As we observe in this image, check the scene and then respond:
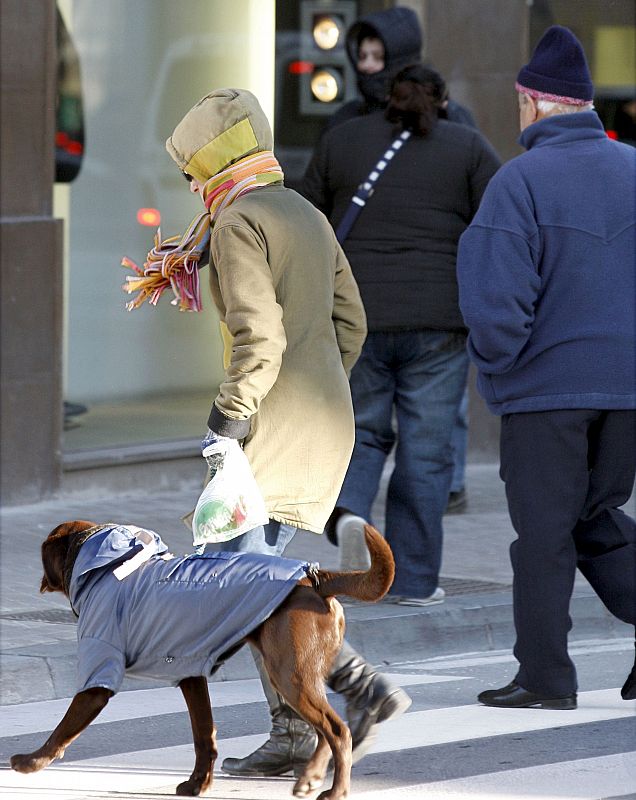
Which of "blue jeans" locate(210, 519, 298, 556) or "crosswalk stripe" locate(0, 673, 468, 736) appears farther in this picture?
"crosswalk stripe" locate(0, 673, 468, 736)

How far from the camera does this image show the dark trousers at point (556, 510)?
5.62 meters

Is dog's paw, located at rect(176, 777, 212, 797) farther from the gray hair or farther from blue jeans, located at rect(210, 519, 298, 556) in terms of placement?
the gray hair

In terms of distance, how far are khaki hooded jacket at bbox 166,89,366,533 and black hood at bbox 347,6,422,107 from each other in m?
3.19

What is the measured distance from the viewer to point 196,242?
502cm

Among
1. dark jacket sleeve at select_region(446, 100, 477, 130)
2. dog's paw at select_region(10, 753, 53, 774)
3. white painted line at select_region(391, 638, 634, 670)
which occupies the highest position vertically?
dark jacket sleeve at select_region(446, 100, 477, 130)

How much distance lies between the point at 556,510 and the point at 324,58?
18.5ft

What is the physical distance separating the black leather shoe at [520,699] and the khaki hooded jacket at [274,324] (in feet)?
3.61

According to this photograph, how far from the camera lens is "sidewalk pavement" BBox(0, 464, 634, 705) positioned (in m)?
6.26

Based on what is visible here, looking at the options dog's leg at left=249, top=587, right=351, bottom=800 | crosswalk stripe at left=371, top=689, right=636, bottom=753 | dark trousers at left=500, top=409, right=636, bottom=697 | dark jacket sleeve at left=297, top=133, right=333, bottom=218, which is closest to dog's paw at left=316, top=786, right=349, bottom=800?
dog's leg at left=249, top=587, right=351, bottom=800

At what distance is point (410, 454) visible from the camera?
23.5 ft

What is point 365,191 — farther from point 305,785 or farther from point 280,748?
point 305,785

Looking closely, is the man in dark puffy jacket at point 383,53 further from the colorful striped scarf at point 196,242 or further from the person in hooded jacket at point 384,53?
the colorful striped scarf at point 196,242

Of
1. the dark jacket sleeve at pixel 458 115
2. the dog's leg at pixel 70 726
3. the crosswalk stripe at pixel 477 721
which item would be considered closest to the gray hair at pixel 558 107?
→ the crosswalk stripe at pixel 477 721

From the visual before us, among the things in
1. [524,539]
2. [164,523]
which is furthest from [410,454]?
[164,523]
